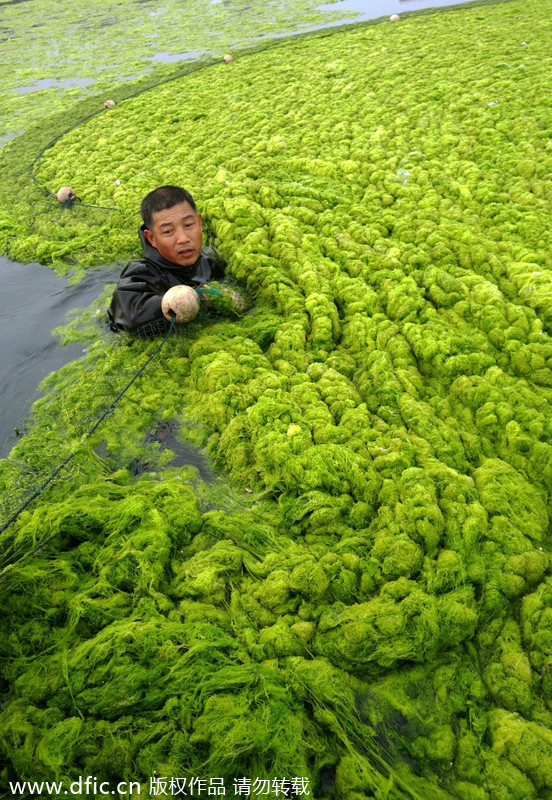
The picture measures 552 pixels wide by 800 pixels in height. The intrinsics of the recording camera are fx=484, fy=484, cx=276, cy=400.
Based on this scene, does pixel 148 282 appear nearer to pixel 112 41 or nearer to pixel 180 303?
pixel 180 303

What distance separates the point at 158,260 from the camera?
450 centimetres

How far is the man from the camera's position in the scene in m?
4.18

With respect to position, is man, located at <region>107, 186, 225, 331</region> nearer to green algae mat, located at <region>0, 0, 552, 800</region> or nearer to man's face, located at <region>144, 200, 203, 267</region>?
man's face, located at <region>144, 200, 203, 267</region>

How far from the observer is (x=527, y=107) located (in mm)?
6578

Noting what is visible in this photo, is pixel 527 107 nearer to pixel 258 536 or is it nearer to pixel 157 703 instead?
pixel 258 536

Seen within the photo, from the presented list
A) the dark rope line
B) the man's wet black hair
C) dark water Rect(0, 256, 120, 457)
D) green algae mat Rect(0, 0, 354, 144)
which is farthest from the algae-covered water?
the dark rope line

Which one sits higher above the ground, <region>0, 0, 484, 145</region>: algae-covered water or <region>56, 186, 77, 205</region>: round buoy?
<region>0, 0, 484, 145</region>: algae-covered water

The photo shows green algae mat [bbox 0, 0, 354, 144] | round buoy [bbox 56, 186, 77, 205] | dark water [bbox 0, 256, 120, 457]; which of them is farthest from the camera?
green algae mat [bbox 0, 0, 354, 144]

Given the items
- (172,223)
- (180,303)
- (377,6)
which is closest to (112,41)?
(377,6)

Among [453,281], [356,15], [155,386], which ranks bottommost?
[155,386]

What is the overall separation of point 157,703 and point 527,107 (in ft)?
26.1

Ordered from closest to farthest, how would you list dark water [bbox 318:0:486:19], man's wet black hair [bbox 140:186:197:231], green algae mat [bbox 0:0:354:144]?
man's wet black hair [bbox 140:186:197:231], green algae mat [bbox 0:0:354:144], dark water [bbox 318:0:486:19]

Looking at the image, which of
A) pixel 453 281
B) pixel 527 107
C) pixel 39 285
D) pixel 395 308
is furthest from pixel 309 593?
pixel 527 107

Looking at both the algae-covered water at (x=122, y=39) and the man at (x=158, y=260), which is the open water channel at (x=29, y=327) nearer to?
the man at (x=158, y=260)
